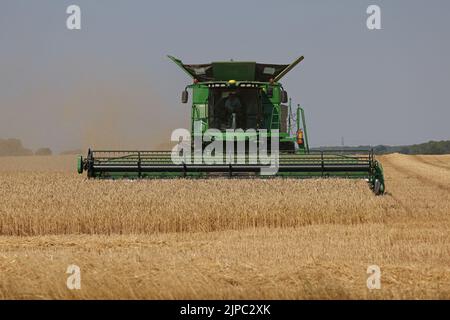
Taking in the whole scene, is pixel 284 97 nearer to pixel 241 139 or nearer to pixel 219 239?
pixel 241 139

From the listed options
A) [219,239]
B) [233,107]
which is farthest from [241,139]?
[219,239]

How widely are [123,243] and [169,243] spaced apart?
0.53 meters

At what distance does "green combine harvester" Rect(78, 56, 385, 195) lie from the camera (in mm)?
11828

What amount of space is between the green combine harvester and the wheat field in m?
0.44

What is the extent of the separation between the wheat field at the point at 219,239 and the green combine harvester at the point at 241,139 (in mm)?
440

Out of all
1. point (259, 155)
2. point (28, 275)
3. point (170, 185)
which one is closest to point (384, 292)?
point (28, 275)

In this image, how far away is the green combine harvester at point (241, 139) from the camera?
11828mm

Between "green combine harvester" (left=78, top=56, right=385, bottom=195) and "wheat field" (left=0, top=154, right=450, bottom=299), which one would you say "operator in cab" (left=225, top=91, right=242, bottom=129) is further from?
"wheat field" (left=0, top=154, right=450, bottom=299)

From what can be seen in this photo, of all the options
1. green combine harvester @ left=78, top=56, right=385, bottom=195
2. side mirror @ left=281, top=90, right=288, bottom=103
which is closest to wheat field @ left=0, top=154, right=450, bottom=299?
green combine harvester @ left=78, top=56, right=385, bottom=195

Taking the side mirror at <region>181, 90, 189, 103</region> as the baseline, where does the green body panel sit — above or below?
above

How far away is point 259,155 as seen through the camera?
482 inches

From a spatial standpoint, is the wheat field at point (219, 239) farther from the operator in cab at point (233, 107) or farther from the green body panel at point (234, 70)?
the green body panel at point (234, 70)

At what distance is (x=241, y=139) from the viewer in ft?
41.1

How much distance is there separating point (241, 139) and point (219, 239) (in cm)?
352
